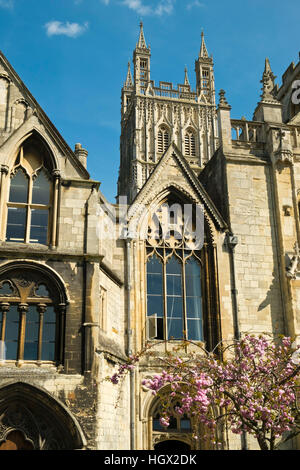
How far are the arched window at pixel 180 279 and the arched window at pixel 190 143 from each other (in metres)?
66.4

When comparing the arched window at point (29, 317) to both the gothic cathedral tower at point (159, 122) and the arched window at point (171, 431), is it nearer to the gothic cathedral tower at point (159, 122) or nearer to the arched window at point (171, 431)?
the arched window at point (171, 431)

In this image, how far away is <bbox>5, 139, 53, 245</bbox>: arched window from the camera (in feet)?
56.3

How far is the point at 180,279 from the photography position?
2012 cm

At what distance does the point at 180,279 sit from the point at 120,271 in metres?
2.14

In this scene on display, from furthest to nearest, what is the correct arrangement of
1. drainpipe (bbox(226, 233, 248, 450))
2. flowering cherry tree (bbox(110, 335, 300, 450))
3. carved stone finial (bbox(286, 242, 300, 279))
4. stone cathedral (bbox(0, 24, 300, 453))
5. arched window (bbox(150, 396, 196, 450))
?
carved stone finial (bbox(286, 242, 300, 279)), drainpipe (bbox(226, 233, 248, 450)), arched window (bbox(150, 396, 196, 450)), stone cathedral (bbox(0, 24, 300, 453)), flowering cherry tree (bbox(110, 335, 300, 450))

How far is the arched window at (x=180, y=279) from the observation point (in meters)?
19.5

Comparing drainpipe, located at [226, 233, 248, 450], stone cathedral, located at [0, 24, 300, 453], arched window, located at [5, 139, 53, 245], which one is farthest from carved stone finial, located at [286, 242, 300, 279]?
arched window, located at [5, 139, 53, 245]

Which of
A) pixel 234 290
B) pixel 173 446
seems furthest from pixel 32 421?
pixel 234 290

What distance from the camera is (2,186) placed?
17359 millimetres

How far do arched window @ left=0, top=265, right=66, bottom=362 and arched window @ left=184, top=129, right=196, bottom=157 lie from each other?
235 ft

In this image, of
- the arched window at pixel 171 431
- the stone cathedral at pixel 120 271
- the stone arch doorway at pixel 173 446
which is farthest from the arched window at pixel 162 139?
the stone arch doorway at pixel 173 446

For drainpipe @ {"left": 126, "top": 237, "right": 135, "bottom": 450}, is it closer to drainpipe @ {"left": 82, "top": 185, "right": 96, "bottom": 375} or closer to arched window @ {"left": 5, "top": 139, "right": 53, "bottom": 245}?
drainpipe @ {"left": 82, "top": 185, "right": 96, "bottom": 375}
